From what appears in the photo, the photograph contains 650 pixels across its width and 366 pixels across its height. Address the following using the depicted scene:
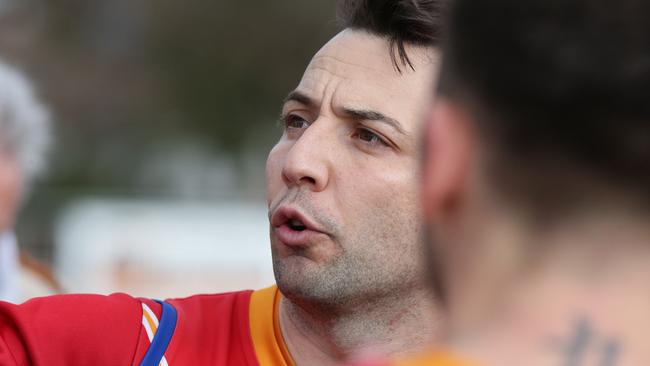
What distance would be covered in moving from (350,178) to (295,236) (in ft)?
0.73

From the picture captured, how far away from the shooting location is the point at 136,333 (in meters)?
2.94

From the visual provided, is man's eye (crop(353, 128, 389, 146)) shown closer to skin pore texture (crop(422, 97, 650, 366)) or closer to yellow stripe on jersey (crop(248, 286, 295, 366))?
yellow stripe on jersey (crop(248, 286, 295, 366))

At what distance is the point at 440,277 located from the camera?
1.60 meters

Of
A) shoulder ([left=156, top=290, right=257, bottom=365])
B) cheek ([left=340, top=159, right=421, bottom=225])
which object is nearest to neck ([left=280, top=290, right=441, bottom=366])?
shoulder ([left=156, top=290, right=257, bottom=365])

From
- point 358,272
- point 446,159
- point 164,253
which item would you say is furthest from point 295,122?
point 164,253

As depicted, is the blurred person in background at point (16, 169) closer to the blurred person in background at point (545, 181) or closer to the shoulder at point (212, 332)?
the shoulder at point (212, 332)

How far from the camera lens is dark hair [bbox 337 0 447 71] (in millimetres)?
3303

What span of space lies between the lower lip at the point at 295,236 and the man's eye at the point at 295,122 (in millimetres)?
358

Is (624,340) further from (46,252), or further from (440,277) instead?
(46,252)

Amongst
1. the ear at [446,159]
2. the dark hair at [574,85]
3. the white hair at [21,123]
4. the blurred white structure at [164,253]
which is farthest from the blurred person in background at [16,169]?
the dark hair at [574,85]

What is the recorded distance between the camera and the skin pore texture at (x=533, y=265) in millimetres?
1470

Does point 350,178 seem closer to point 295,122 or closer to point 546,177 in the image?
point 295,122

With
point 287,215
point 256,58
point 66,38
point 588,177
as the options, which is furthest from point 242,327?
point 66,38

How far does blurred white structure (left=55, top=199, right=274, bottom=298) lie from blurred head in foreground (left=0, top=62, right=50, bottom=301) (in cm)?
366
